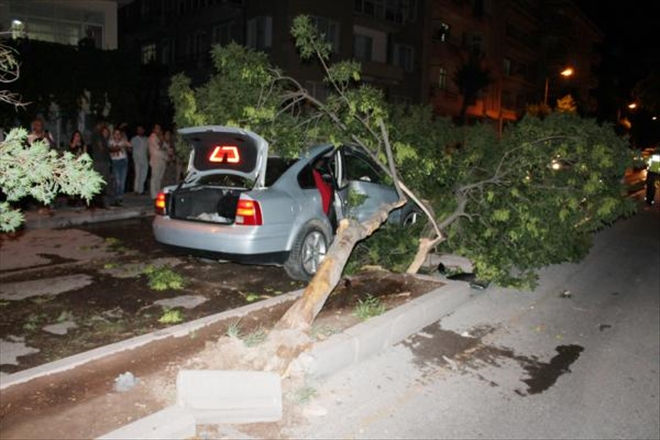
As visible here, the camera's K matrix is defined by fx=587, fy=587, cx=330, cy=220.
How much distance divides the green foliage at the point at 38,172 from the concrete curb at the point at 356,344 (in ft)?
5.24

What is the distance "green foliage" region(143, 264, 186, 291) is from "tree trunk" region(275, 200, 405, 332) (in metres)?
2.21

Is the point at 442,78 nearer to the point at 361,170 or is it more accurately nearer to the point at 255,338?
the point at 361,170

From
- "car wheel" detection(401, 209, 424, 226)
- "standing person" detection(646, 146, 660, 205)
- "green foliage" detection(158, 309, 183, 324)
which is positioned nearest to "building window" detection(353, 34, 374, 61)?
"standing person" detection(646, 146, 660, 205)

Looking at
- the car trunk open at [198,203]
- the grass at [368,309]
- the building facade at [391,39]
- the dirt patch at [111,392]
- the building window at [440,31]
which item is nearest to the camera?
the dirt patch at [111,392]

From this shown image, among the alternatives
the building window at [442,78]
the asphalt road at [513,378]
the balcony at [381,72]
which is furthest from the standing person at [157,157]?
the building window at [442,78]

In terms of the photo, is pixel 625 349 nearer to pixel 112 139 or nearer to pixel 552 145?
pixel 552 145

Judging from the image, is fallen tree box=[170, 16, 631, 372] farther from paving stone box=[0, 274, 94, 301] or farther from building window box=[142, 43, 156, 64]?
building window box=[142, 43, 156, 64]

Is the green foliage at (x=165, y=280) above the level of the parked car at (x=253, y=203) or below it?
below

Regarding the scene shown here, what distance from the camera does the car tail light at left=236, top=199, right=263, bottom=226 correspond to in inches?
275

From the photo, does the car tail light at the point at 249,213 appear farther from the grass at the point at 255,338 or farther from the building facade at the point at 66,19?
the building facade at the point at 66,19

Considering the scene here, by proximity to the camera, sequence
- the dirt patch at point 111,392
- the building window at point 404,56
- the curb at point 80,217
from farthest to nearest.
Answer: the building window at point 404,56 → the curb at point 80,217 → the dirt patch at point 111,392

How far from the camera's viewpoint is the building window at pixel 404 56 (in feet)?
122

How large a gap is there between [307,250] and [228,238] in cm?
118

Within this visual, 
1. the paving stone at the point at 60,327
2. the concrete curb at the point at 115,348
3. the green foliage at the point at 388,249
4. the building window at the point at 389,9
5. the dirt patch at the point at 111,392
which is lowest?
the paving stone at the point at 60,327
